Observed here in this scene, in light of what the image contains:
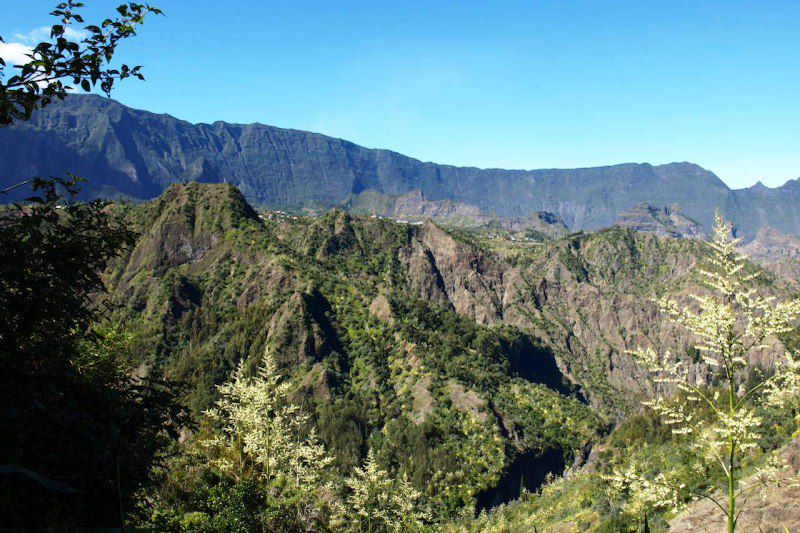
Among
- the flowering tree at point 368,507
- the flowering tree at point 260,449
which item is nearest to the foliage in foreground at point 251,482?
the flowering tree at point 260,449

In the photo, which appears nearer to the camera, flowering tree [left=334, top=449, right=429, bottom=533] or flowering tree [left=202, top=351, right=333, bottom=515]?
flowering tree [left=202, top=351, right=333, bottom=515]

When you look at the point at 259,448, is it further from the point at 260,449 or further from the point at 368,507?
the point at 368,507

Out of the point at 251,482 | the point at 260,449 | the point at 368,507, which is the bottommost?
the point at 368,507

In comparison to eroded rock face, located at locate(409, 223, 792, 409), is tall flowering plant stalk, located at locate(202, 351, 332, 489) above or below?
above

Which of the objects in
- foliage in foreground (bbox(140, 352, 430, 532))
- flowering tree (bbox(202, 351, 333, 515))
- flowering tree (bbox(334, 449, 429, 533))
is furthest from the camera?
flowering tree (bbox(334, 449, 429, 533))

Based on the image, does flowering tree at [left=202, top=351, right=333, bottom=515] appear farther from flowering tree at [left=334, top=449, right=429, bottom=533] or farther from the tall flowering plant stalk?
flowering tree at [left=334, top=449, right=429, bottom=533]

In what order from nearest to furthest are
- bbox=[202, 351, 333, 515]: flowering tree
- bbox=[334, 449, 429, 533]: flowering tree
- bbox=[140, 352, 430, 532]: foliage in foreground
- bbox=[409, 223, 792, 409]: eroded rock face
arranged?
bbox=[140, 352, 430, 532]: foliage in foreground → bbox=[202, 351, 333, 515]: flowering tree → bbox=[334, 449, 429, 533]: flowering tree → bbox=[409, 223, 792, 409]: eroded rock face

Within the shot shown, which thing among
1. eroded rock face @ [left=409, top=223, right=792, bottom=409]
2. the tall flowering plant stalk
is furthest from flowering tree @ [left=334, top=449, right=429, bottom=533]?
eroded rock face @ [left=409, top=223, right=792, bottom=409]

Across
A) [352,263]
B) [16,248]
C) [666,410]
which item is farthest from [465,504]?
[352,263]

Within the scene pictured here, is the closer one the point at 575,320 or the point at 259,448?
the point at 259,448

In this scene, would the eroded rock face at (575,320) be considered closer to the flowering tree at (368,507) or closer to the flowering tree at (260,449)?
the flowering tree at (368,507)

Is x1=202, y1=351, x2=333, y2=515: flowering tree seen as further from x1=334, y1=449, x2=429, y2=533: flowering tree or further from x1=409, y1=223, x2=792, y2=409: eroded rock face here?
x1=409, y1=223, x2=792, y2=409: eroded rock face

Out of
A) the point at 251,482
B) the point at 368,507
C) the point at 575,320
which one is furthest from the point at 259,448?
the point at 575,320
